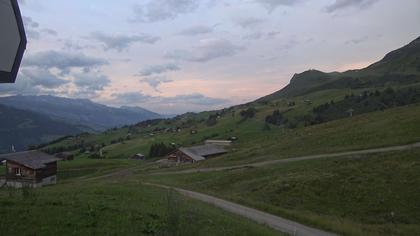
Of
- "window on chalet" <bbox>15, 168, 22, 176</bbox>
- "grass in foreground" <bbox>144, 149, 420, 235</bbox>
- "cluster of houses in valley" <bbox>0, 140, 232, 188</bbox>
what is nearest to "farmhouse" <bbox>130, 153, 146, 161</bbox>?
"cluster of houses in valley" <bbox>0, 140, 232, 188</bbox>

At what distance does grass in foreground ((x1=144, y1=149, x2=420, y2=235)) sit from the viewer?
27328mm

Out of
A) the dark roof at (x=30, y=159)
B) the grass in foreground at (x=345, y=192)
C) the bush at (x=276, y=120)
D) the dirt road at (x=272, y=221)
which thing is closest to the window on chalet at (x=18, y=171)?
the dark roof at (x=30, y=159)

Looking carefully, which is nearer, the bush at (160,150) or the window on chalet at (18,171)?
the window on chalet at (18,171)

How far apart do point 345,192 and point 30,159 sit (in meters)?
67.1

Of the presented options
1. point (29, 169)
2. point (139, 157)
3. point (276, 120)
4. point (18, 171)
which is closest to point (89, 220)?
point (29, 169)

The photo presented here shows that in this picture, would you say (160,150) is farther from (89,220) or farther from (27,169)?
(89,220)

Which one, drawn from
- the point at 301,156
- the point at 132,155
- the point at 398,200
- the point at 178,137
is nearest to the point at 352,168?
the point at 398,200

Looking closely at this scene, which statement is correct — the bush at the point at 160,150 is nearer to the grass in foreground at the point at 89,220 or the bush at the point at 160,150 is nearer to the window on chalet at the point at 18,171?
the window on chalet at the point at 18,171

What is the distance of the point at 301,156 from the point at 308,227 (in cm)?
3430

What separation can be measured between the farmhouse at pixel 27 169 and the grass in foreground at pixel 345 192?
46.7 metres

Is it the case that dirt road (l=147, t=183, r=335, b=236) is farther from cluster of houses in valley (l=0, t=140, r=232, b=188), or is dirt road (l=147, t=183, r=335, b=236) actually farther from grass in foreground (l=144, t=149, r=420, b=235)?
cluster of houses in valley (l=0, t=140, r=232, b=188)

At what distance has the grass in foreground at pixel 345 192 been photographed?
89.7 ft

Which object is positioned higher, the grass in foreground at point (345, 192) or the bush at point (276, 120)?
the bush at point (276, 120)

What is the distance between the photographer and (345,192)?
3472cm
